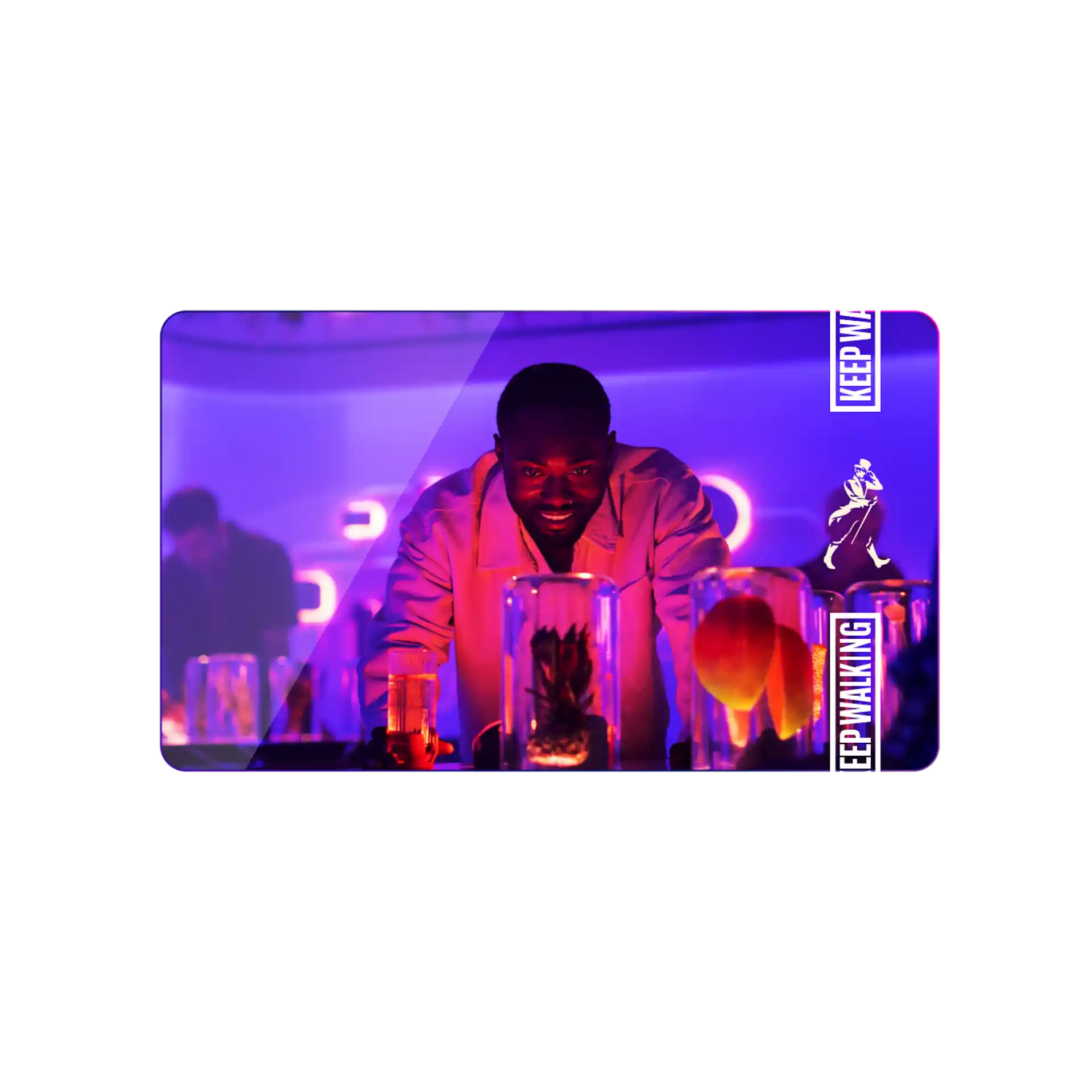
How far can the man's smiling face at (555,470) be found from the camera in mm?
2441

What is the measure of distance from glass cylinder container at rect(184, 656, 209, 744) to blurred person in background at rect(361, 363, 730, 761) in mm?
304

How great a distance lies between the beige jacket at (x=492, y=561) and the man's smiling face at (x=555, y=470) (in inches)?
0.7

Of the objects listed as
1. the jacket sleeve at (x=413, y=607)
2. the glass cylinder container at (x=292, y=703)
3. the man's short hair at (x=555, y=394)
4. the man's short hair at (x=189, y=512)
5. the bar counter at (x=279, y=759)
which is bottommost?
the bar counter at (x=279, y=759)

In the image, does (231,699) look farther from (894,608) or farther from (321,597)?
(894,608)

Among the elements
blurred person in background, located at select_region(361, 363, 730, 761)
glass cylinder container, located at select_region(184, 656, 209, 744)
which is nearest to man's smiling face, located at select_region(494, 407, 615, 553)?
blurred person in background, located at select_region(361, 363, 730, 761)

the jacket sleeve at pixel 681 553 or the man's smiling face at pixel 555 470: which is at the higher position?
the man's smiling face at pixel 555 470

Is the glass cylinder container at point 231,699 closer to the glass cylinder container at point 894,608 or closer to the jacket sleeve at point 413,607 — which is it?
the jacket sleeve at point 413,607

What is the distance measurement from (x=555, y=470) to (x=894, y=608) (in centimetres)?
70

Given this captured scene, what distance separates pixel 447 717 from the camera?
244 centimetres

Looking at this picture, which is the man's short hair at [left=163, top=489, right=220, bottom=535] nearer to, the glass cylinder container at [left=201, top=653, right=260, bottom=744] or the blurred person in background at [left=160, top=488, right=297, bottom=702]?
the blurred person in background at [left=160, top=488, right=297, bottom=702]

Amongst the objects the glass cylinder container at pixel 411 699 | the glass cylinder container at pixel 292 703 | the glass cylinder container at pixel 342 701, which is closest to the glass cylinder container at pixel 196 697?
the glass cylinder container at pixel 292 703

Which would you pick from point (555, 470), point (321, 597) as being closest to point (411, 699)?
point (321, 597)

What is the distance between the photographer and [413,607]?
8.05ft

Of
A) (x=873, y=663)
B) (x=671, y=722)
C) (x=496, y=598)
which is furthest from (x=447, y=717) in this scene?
(x=873, y=663)
